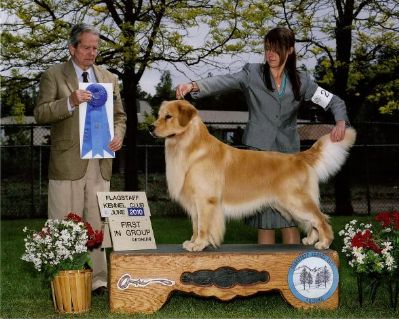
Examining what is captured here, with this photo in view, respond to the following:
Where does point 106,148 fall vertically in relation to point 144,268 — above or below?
above

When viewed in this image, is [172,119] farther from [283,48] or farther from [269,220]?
[269,220]

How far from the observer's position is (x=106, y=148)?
15.7 ft

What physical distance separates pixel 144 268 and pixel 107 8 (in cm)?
906

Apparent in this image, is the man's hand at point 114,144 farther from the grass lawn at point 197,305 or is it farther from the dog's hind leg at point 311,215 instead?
the dog's hind leg at point 311,215

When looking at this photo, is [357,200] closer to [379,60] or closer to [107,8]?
[379,60]

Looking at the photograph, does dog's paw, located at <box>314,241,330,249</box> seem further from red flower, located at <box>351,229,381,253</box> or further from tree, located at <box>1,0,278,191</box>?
tree, located at <box>1,0,278,191</box>

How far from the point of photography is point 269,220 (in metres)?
4.92

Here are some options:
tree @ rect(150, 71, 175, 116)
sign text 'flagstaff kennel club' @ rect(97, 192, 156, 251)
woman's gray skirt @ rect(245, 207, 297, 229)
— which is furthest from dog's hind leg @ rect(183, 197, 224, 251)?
tree @ rect(150, 71, 175, 116)

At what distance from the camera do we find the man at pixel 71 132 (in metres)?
4.61

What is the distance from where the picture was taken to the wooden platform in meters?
4.19

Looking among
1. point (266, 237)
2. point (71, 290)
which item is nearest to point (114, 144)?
point (71, 290)

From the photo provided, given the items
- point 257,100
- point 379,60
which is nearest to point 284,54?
point 257,100

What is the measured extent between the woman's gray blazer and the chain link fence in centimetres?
758

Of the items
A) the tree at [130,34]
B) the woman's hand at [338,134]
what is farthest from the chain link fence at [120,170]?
the woman's hand at [338,134]
